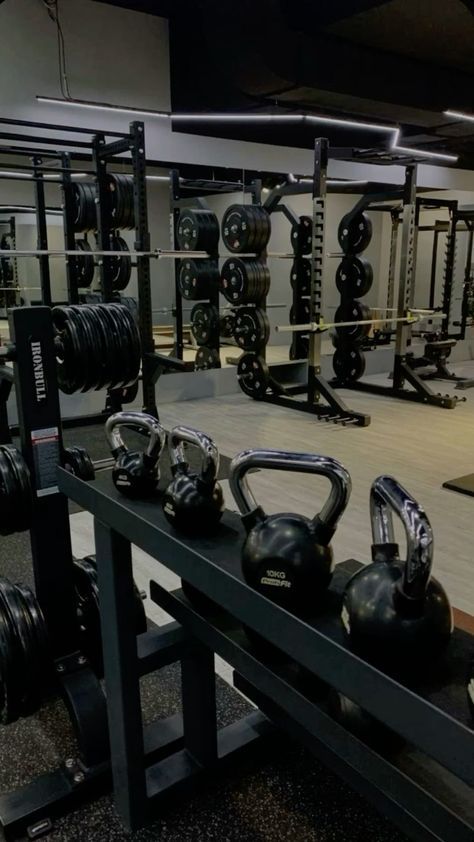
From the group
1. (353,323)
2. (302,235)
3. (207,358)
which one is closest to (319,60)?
(302,235)

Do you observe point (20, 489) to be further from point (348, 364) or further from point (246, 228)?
point (348, 364)

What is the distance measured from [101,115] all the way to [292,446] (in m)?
4.14

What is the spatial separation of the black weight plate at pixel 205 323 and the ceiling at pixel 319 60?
2.22 metres

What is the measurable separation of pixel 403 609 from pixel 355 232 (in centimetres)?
598

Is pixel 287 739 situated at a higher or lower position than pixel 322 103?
lower

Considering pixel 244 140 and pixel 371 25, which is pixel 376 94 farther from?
pixel 244 140

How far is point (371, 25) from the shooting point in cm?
620

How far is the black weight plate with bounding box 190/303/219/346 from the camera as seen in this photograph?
6.51 metres

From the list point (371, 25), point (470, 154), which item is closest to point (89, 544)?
point (371, 25)

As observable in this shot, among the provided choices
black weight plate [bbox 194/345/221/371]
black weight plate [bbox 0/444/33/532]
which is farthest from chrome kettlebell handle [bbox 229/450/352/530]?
black weight plate [bbox 194/345/221/371]

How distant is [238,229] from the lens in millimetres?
5992

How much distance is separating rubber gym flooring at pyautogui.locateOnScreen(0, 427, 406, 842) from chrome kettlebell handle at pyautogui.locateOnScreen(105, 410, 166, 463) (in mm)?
950

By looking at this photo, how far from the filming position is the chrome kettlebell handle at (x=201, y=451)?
4.25 feet

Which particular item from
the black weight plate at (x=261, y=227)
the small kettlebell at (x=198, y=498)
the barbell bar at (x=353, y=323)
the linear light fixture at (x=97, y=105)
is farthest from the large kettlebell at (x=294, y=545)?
the linear light fixture at (x=97, y=105)
